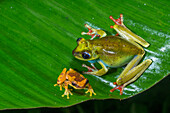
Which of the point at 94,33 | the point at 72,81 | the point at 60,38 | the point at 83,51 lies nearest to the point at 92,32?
the point at 94,33

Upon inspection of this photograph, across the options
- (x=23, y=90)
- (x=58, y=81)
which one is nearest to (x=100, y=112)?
(x=58, y=81)

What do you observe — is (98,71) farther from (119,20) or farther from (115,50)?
(119,20)

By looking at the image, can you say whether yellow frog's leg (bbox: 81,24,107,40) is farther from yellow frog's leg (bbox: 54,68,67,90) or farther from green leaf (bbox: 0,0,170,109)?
yellow frog's leg (bbox: 54,68,67,90)

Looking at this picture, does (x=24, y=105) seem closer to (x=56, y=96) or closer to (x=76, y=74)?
(x=56, y=96)

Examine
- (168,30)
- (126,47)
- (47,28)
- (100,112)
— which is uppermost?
(168,30)

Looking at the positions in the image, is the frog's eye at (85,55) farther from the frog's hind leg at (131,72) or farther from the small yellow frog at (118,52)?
the frog's hind leg at (131,72)

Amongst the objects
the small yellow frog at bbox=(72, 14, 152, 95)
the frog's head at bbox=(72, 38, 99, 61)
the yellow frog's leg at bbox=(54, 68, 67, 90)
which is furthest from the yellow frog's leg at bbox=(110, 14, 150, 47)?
the yellow frog's leg at bbox=(54, 68, 67, 90)
